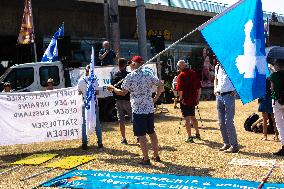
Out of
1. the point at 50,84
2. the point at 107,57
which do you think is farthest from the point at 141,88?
the point at 107,57

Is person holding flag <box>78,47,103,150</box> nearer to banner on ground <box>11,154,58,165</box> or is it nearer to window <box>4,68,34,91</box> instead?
banner on ground <box>11,154,58,165</box>

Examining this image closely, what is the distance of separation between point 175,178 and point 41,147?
4922mm

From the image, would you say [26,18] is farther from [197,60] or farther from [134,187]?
[197,60]

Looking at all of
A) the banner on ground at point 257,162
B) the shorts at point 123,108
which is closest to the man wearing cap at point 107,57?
the shorts at point 123,108

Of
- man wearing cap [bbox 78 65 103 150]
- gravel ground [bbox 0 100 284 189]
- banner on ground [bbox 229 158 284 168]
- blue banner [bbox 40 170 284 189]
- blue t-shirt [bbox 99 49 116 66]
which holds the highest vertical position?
blue t-shirt [bbox 99 49 116 66]

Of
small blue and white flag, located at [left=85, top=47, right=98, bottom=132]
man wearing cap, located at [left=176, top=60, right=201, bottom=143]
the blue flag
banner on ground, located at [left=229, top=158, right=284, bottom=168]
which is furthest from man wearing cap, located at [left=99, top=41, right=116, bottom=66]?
the blue flag

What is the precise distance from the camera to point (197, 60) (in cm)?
3741

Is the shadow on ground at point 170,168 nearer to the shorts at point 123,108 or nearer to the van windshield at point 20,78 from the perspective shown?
the shorts at point 123,108

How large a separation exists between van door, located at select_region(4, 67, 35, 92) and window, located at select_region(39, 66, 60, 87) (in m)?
0.32

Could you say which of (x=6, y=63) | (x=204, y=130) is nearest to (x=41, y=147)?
(x=204, y=130)

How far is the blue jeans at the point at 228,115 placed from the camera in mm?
8273

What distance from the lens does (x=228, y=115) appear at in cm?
832

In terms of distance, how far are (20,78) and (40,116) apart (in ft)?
17.4

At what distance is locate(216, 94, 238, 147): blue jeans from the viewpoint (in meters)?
8.27
